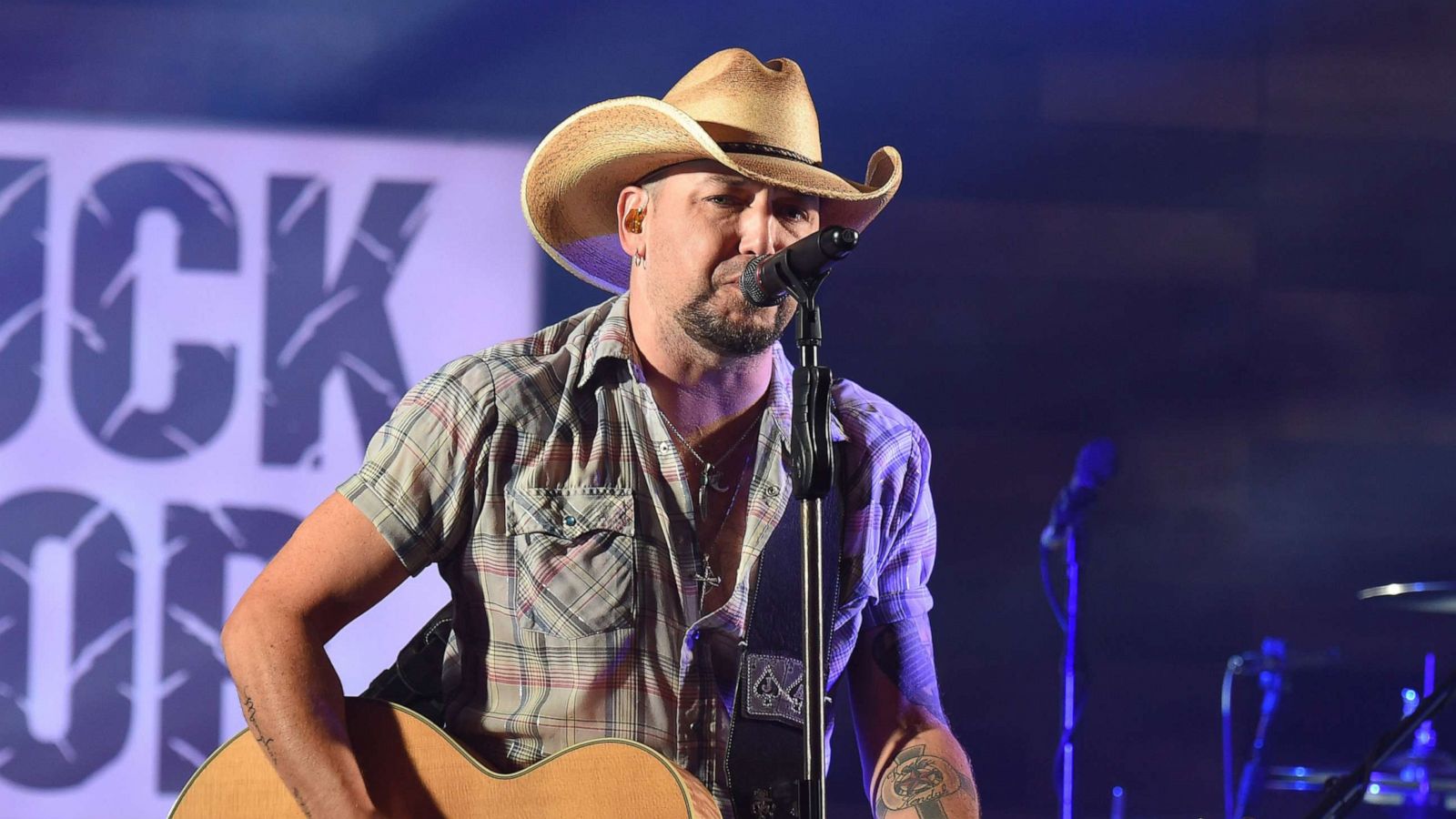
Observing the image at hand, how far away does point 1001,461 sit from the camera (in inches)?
191

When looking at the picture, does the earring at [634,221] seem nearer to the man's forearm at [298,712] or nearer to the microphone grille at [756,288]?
the microphone grille at [756,288]

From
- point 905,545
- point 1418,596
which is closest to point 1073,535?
point 1418,596

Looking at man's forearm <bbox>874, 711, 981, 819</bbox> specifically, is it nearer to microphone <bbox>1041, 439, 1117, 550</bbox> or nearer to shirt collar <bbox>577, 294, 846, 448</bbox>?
shirt collar <bbox>577, 294, 846, 448</bbox>

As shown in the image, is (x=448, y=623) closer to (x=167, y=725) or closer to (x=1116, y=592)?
(x=167, y=725)

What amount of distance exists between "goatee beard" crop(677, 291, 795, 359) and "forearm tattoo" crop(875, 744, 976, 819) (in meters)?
0.74

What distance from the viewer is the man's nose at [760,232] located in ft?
7.73

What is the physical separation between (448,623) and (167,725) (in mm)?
1968

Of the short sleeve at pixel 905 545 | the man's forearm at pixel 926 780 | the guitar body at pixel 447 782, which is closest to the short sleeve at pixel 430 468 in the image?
the guitar body at pixel 447 782

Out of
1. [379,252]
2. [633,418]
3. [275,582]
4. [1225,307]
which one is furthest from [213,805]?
[1225,307]

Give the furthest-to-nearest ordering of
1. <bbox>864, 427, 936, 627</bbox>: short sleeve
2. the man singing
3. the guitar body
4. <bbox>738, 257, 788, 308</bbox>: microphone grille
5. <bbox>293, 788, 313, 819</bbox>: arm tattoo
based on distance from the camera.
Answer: <bbox>864, 427, 936, 627</bbox>: short sleeve → the man singing → <bbox>293, 788, 313, 819</bbox>: arm tattoo → the guitar body → <bbox>738, 257, 788, 308</bbox>: microphone grille

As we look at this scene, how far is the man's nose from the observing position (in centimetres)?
236

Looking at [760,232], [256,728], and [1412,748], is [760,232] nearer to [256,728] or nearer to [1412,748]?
[256,728]

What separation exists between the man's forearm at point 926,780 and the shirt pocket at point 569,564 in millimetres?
523

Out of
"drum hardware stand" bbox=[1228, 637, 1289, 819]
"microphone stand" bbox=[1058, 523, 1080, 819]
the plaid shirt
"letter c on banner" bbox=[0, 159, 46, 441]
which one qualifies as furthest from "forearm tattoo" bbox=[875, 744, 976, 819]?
"letter c on banner" bbox=[0, 159, 46, 441]
